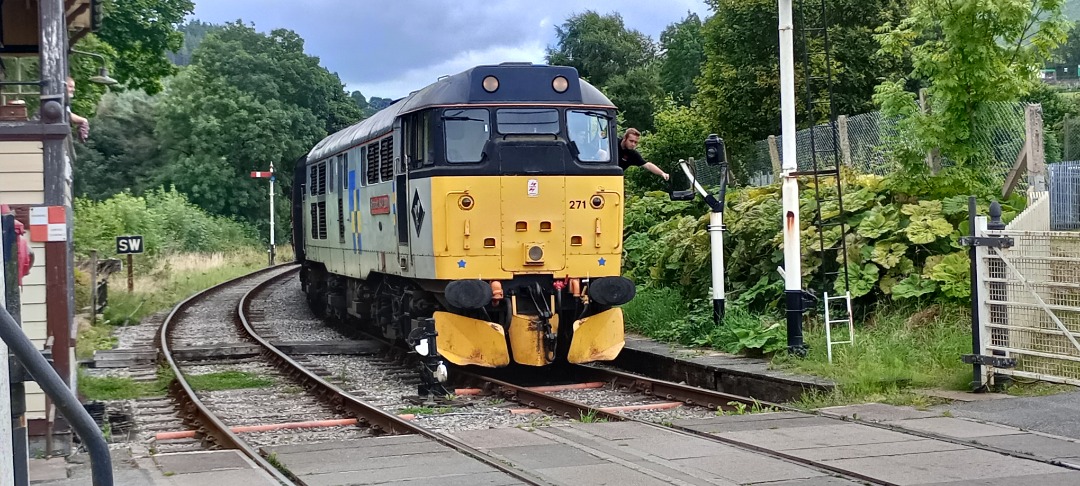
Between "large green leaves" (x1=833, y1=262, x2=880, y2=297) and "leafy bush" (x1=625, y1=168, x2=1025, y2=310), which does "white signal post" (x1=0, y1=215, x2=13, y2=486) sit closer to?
"leafy bush" (x1=625, y1=168, x2=1025, y2=310)

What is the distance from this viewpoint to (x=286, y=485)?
710cm

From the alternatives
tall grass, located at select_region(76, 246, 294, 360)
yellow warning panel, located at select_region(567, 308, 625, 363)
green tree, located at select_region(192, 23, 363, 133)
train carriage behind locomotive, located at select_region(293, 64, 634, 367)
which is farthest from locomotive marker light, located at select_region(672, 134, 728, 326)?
green tree, located at select_region(192, 23, 363, 133)

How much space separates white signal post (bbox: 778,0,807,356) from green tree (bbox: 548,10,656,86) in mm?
41486

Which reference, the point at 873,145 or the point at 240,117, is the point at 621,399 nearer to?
the point at 873,145

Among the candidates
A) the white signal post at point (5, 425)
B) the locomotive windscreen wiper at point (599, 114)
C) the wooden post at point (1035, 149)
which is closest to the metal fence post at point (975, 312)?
the wooden post at point (1035, 149)

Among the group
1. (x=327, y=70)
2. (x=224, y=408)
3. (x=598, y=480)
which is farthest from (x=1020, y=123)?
(x=327, y=70)

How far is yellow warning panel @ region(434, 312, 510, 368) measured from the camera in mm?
12570

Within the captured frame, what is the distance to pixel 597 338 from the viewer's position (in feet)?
42.8

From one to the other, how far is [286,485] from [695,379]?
264 inches

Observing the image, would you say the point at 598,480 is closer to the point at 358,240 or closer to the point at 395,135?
the point at 395,135

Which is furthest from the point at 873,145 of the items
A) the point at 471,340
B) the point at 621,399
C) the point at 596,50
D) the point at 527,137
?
the point at 596,50

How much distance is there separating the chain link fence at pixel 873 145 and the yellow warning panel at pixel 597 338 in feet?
9.58

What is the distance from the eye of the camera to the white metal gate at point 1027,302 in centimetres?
985

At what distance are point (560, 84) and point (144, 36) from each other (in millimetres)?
23212
